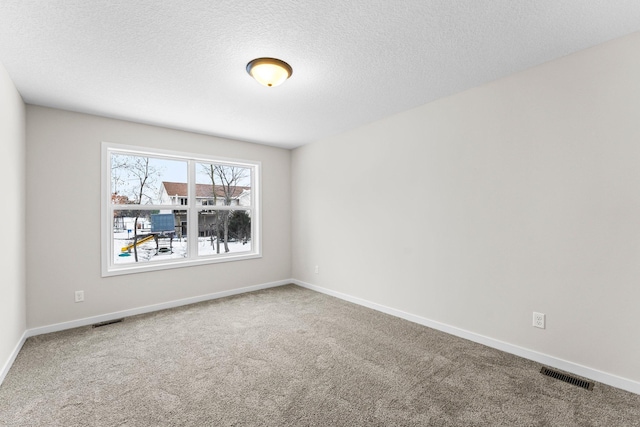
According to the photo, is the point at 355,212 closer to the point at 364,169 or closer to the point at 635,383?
the point at 364,169

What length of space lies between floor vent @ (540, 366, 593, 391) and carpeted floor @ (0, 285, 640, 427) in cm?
5

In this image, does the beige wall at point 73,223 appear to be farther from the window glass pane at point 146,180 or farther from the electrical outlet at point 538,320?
the electrical outlet at point 538,320

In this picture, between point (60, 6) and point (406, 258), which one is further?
point (406, 258)

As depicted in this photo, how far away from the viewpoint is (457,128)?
3.05 meters

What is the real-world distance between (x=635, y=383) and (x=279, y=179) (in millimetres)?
4645

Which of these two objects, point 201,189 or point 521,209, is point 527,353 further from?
point 201,189

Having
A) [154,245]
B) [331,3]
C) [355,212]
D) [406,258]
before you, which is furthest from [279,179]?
[331,3]

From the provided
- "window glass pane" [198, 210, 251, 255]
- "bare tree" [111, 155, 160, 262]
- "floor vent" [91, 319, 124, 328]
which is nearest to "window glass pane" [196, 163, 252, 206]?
"window glass pane" [198, 210, 251, 255]

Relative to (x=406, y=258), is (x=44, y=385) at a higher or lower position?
lower

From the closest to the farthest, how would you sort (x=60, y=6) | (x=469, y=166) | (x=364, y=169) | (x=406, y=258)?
(x=60, y=6) < (x=469, y=166) < (x=406, y=258) < (x=364, y=169)

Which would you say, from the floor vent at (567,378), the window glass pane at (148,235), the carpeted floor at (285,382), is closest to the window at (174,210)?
the window glass pane at (148,235)

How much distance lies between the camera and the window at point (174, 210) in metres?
3.78

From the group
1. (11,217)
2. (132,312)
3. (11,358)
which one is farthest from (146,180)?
(11,358)

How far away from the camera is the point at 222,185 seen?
475cm
